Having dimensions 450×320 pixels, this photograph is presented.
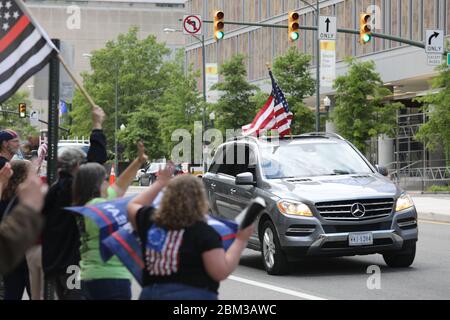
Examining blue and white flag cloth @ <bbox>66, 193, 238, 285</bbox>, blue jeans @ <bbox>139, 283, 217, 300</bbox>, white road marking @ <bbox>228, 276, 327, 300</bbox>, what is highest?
blue and white flag cloth @ <bbox>66, 193, 238, 285</bbox>

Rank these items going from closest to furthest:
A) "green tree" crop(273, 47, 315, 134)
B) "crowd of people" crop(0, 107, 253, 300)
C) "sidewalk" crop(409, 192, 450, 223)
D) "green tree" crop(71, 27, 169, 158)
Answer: "crowd of people" crop(0, 107, 253, 300), "sidewalk" crop(409, 192, 450, 223), "green tree" crop(273, 47, 315, 134), "green tree" crop(71, 27, 169, 158)

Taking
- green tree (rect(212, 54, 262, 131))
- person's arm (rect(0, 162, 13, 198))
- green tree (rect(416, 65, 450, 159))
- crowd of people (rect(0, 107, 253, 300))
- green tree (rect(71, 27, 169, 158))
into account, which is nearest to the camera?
crowd of people (rect(0, 107, 253, 300))

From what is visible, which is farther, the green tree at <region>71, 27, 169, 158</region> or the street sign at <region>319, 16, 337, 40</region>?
the green tree at <region>71, 27, 169, 158</region>

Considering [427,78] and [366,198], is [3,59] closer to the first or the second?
[366,198]

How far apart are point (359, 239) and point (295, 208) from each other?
92 cm

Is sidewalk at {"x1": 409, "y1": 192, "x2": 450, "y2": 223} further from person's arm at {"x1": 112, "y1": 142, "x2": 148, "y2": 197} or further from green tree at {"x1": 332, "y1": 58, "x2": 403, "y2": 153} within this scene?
person's arm at {"x1": 112, "y1": 142, "x2": 148, "y2": 197}

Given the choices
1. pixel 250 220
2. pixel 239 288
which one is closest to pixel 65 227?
pixel 250 220

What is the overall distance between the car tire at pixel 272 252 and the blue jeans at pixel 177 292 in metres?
7.46

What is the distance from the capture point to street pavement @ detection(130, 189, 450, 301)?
10.8 m

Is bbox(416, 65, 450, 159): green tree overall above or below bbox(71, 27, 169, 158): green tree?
below

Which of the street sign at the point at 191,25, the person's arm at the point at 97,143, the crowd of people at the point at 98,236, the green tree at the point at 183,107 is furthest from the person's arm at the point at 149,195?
the green tree at the point at 183,107

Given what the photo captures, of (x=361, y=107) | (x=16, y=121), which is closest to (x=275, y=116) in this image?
(x=361, y=107)

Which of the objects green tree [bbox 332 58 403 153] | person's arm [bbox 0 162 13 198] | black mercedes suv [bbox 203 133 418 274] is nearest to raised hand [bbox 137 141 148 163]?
person's arm [bbox 0 162 13 198]

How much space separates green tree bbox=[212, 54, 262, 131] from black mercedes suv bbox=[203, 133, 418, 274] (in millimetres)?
43151
